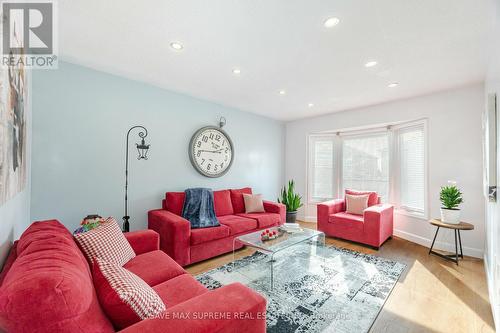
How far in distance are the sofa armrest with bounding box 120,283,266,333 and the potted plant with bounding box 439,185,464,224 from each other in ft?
10.4

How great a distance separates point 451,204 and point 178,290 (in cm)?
352

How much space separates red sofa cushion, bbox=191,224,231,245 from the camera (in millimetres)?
2746

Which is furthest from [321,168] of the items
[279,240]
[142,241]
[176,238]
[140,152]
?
[142,241]

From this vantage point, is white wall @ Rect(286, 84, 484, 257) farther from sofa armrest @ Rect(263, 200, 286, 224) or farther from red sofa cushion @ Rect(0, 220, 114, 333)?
red sofa cushion @ Rect(0, 220, 114, 333)

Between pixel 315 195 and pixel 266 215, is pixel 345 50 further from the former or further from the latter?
pixel 315 195

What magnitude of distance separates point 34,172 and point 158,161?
1.35m

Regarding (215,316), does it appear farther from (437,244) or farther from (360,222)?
(437,244)

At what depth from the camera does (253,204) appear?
12.9 feet

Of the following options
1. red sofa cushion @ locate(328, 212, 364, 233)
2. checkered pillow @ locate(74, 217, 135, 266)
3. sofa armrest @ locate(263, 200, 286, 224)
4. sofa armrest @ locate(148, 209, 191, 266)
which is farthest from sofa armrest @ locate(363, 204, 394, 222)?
checkered pillow @ locate(74, 217, 135, 266)

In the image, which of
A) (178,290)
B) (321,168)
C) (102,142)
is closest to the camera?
(178,290)

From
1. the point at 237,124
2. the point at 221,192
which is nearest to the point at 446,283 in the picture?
the point at 221,192

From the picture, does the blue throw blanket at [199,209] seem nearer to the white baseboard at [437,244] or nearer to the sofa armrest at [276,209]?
the sofa armrest at [276,209]

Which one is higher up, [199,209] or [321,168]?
[321,168]

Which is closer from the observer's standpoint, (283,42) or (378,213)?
(283,42)
